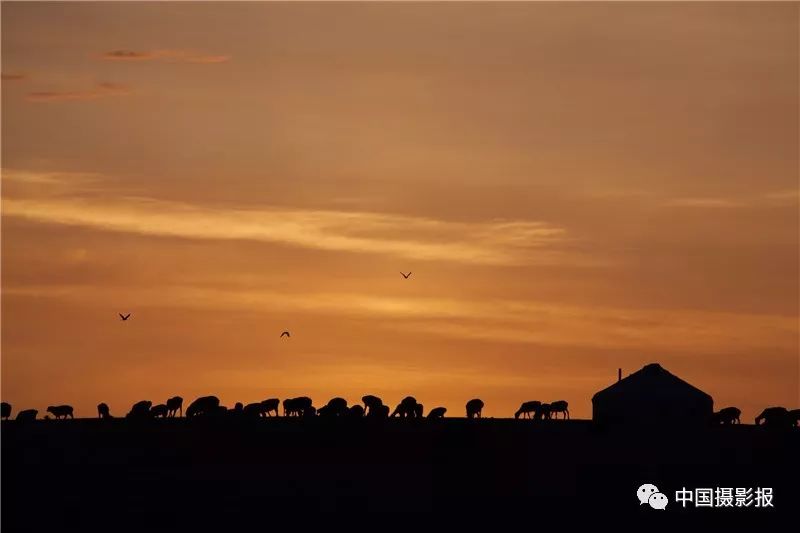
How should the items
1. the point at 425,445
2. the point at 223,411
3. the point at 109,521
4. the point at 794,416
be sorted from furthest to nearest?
the point at 794,416
the point at 223,411
the point at 425,445
the point at 109,521

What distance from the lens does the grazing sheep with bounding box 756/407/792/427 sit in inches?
3982

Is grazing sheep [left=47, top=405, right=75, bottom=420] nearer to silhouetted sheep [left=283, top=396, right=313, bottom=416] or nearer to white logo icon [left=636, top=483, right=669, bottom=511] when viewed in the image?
silhouetted sheep [left=283, top=396, right=313, bottom=416]

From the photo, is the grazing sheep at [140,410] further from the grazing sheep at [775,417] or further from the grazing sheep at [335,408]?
the grazing sheep at [775,417]

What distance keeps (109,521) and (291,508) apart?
22.1ft

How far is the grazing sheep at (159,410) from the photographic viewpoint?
345 ft

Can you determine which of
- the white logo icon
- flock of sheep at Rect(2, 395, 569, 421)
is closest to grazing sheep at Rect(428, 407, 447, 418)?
flock of sheep at Rect(2, 395, 569, 421)

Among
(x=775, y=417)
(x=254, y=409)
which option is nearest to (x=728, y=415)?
(x=775, y=417)

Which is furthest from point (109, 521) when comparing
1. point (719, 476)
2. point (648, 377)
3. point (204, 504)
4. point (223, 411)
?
point (648, 377)

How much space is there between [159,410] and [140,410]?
1137 millimetres

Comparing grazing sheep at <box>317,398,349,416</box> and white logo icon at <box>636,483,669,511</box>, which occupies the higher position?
grazing sheep at <box>317,398,349,416</box>

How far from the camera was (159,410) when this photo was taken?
107 metres

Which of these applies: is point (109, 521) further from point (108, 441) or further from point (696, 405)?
point (696, 405)

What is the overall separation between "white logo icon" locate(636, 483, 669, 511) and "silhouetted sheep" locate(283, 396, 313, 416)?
42034 mm

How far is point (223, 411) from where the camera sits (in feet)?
322
